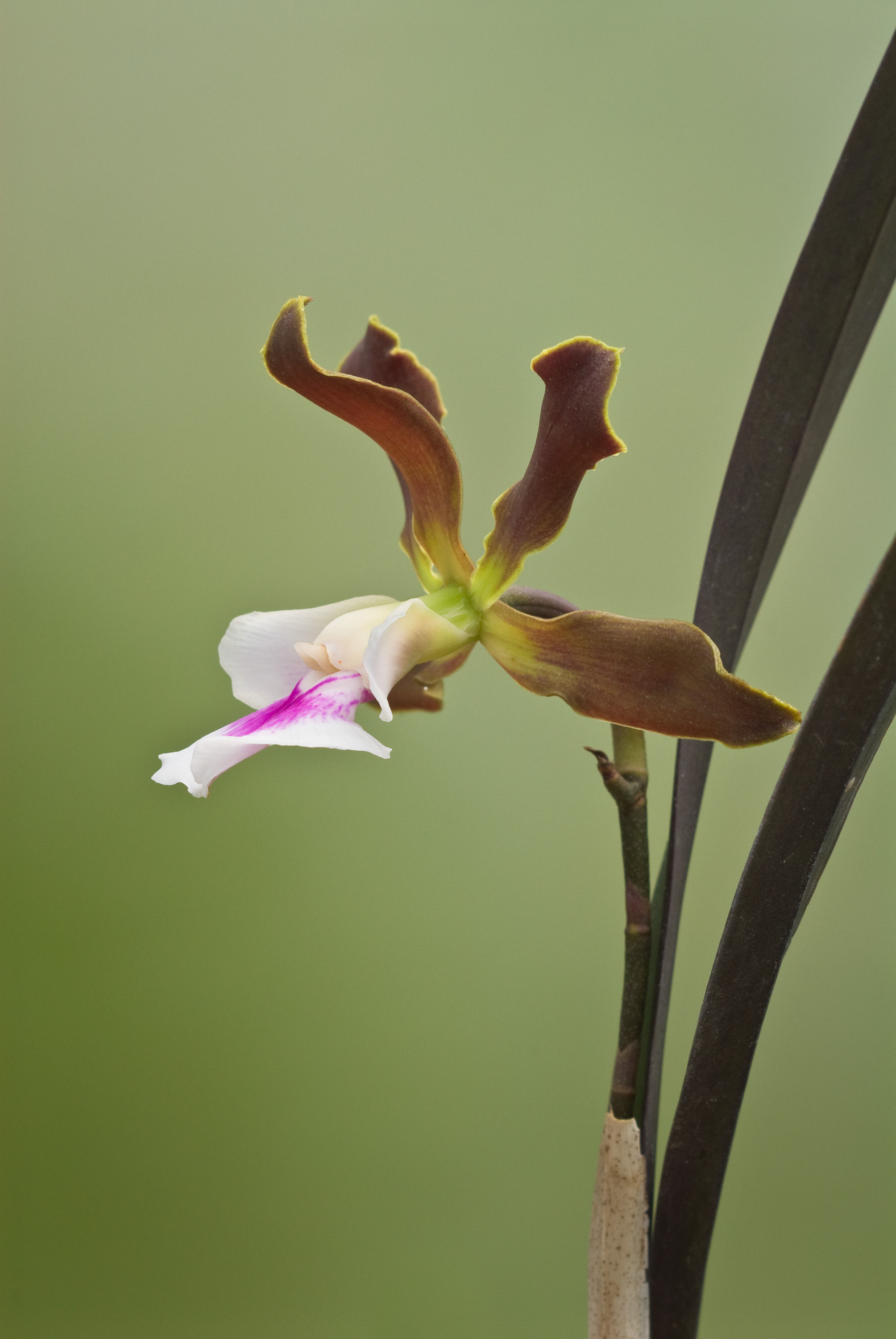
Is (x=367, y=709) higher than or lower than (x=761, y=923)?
lower

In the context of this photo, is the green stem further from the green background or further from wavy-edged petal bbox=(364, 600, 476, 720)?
the green background

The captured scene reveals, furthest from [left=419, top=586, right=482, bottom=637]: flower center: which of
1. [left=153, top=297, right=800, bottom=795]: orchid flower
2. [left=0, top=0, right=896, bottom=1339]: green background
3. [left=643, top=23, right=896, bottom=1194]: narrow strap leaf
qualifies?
[left=0, top=0, right=896, bottom=1339]: green background

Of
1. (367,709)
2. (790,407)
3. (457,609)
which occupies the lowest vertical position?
(367,709)

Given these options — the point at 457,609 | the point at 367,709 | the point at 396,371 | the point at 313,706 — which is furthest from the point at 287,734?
the point at 367,709

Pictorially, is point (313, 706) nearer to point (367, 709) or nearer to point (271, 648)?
point (271, 648)

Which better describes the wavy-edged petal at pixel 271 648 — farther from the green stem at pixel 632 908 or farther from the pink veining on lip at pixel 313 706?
the green stem at pixel 632 908

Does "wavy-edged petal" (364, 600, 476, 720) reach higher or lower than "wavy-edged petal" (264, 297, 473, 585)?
lower
